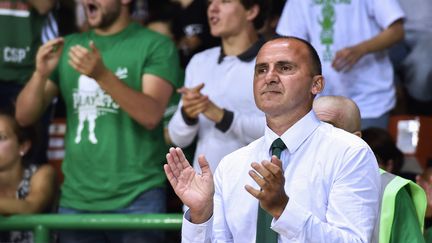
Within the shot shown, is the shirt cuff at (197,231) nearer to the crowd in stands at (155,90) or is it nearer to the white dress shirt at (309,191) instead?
the white dress shirt at (309,191)

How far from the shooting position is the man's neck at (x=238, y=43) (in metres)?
6.01

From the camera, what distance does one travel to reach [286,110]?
4047 mm

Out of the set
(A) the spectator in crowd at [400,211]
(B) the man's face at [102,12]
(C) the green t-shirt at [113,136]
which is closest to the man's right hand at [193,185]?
(A) the spectator in crowd at [400,211]

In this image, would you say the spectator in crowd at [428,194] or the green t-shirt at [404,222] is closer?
the green t-shirt at [404,222]

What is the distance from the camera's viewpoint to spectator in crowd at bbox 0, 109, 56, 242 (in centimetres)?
616

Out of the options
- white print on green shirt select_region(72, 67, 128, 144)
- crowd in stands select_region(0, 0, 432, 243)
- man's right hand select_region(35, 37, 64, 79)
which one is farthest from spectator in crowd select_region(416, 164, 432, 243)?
man's right hand select_region(35, 37, 64, 79)

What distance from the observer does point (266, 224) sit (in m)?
3.96

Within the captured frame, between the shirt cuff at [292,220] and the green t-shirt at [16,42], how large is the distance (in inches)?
141

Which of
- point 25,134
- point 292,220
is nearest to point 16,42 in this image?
point 25,134

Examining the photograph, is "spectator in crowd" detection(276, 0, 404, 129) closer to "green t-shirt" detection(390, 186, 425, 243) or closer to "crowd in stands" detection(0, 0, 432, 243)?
"crowd in stands" detection(0, 0, 432, 243)

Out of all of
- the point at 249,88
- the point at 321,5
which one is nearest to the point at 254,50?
the point at 249,88

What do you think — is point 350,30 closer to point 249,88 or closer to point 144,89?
point 249,88

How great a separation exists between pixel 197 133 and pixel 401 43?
5.50 feet

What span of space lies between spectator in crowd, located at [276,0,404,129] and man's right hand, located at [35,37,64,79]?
4.45ft
